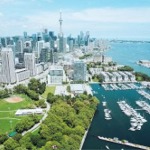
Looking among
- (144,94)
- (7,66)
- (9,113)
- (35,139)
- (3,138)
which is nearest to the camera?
(35,139)

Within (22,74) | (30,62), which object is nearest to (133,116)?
(22,74)

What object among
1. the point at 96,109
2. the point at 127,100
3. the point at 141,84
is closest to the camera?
the point at 96,109

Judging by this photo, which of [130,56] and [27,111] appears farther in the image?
[130,56]

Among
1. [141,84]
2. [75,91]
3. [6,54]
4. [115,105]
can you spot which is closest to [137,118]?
[115,105]

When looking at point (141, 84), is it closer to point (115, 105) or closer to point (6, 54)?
point (115, 105)

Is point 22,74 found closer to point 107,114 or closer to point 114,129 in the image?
point 107,114

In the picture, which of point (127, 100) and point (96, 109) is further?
point (127, 100)
